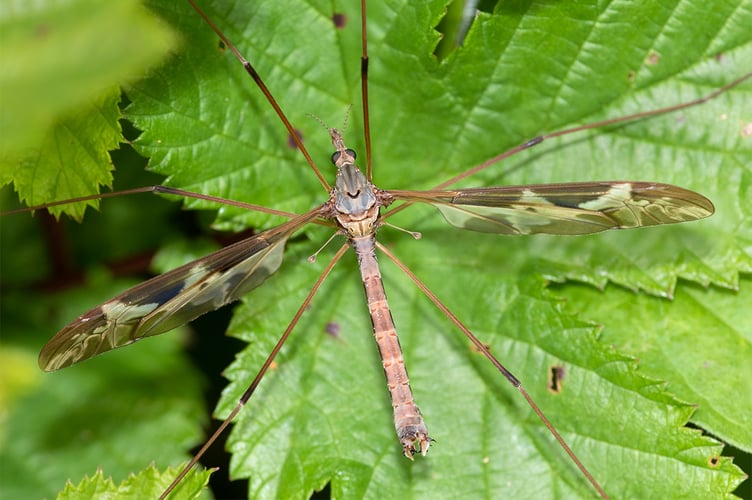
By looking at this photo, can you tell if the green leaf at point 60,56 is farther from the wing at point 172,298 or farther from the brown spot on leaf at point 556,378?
the brown spot on leaf at point 556,378

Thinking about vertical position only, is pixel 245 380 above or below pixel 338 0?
below

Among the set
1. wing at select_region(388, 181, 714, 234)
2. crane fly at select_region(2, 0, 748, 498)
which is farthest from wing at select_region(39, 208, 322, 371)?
wing at select_region(388, 181, 714, 234)

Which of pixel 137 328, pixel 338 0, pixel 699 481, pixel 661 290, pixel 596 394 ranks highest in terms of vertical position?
pixel 338 0

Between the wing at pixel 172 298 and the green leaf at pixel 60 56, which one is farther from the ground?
the green leaf at pixel 60 56

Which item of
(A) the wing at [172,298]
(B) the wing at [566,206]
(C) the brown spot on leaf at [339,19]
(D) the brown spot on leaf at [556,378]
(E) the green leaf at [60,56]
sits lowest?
(D) the brown spot on leaf at [556,378]

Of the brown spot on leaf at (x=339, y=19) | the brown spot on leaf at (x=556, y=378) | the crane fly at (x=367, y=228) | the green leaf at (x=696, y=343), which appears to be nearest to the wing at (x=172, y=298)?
the crane fly at (x=367, y=228)

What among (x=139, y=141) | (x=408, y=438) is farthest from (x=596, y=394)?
(x=139, y=141)

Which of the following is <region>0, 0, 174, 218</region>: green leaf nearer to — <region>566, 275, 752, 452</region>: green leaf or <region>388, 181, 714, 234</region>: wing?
<region>388, 181, 714, 234</region>: wing

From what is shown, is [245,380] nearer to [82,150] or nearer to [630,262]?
[82,150]
